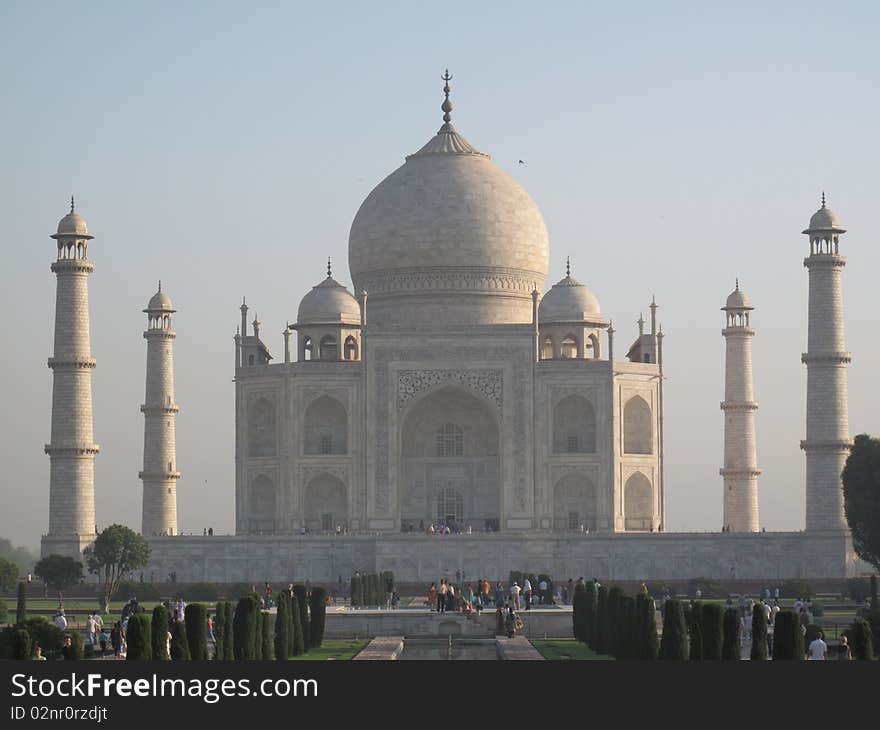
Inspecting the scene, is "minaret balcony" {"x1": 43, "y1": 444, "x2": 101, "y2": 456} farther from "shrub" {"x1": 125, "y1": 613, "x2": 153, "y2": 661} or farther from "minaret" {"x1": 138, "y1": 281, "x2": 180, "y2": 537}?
"shrub" {"x1": 125, "y1": 613, "x2": 153, "y2": 661}

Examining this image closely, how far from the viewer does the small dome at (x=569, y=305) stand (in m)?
47.4

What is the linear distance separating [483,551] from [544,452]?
4110 millimetres

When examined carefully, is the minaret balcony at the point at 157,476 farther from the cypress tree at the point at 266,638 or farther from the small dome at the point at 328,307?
the cypress tree at the point at 266,638

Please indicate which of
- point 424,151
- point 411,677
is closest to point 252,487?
point 424,151

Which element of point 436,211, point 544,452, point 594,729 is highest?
point 436,211

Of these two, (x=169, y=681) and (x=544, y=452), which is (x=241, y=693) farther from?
(x=544, y=452)

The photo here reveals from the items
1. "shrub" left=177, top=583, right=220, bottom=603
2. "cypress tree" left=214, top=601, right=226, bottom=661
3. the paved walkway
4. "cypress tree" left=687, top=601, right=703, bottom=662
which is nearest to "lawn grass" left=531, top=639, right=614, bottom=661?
the paved walkway

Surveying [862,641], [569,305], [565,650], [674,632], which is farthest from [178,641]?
[569,305]

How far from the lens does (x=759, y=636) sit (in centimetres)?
2108

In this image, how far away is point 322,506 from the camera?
46.5m

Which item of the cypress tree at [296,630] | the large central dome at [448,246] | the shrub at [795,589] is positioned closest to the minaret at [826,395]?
the shrub at [795,589]

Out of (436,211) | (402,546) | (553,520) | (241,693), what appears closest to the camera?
(241,693)

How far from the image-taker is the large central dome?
48562 millimetres

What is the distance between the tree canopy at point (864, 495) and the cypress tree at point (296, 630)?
14562 mm
